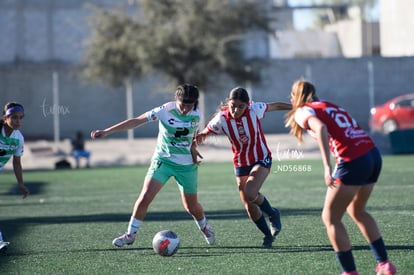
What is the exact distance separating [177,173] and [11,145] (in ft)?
6.79

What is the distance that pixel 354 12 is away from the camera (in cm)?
7688

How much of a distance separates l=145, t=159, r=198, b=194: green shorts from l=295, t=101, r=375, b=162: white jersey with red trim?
274 cm

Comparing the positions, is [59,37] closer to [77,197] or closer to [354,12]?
[77,197]

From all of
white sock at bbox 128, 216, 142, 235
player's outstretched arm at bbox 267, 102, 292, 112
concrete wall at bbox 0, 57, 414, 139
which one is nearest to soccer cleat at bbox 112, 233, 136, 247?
white sock at bbox 128, 216, 142, 235

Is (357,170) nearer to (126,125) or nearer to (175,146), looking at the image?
(175,146)

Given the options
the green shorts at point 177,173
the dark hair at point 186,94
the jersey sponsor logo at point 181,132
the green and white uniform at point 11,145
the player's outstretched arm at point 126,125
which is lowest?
the green shorts at point 177,173

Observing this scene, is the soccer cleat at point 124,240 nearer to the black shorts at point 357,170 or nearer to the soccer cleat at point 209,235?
the soccer cleat at point 209,235

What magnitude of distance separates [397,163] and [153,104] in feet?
56.3

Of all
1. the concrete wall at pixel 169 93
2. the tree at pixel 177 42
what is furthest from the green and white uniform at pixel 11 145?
the concrete wall at pixel 169 93

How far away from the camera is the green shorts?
932cm

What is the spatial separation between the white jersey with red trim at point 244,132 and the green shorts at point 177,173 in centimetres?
53

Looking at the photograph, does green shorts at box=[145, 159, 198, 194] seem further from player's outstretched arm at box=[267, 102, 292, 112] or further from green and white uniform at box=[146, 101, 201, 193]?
player's outstretched arm at box=[267, 102, 292, 112]

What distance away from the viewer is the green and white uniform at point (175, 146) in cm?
928

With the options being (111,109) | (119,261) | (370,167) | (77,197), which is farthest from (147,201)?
(111,109)
